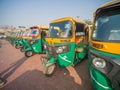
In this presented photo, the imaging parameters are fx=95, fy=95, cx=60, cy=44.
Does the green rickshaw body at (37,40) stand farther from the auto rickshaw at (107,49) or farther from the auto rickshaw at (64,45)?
the auto rickshaw at (107,49)

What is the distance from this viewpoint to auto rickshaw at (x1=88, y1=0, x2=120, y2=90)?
69.5 inches

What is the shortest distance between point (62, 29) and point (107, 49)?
8.78ft

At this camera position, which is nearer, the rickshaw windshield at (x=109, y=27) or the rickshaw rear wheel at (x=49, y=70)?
the rickshaw windshield at (x=109, y=27)

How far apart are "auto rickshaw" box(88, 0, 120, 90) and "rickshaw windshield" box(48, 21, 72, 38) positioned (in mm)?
1775

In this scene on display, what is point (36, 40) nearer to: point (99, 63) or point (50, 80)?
point (50, 80)

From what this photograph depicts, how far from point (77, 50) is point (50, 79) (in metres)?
1.78

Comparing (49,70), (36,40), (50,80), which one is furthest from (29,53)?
(50,80)

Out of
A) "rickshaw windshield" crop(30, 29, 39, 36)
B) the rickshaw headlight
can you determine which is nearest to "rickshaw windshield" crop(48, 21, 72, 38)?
the rickshaw headlight

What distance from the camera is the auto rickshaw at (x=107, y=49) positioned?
176 cm

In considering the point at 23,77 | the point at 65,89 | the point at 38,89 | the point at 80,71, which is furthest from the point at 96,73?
the point at 23,77

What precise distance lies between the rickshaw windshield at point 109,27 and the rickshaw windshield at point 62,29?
1835 millimetres

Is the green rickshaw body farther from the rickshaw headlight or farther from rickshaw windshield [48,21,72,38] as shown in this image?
the rickshaw headlight

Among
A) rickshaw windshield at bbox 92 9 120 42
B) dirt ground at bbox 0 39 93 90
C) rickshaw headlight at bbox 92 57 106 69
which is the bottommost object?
dirt ground at bbox 0 39 93 90

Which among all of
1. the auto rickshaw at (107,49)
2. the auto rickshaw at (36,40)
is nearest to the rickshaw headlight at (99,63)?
the auto rickshaw at (107,49)
